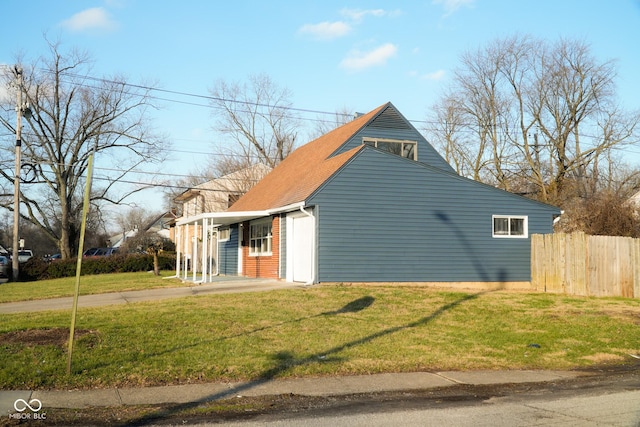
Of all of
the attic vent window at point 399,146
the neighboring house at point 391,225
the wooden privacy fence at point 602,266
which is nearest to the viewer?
the wooden privacy fence at point 602,266

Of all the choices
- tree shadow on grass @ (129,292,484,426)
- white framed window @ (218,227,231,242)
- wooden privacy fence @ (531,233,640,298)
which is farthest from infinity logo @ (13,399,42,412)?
white framed window @ (218,227,231,242)

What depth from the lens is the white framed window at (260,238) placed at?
77.7 ft

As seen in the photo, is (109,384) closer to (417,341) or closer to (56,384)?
(56,384)

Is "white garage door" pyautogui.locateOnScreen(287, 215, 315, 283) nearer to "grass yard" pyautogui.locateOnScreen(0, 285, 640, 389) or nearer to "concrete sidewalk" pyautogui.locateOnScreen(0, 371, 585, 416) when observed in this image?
"grass yard" pyautogui.locateOnScreen(0, 285, 640, 389)

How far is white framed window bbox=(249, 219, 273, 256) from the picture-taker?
23695 mm

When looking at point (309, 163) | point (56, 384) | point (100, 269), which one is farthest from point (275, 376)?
point (100, 269)

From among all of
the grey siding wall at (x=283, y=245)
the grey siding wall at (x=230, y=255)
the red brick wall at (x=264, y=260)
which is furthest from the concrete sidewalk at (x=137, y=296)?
the grey siding wall at (x=230, y=255)

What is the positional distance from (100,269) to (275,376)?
96.0 ft

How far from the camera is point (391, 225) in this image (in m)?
20.9

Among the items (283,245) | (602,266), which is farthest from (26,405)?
(602,266)

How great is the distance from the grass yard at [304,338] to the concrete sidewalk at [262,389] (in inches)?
11.5

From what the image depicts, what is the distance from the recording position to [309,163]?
26.6 m

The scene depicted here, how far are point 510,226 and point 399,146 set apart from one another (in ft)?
18.9

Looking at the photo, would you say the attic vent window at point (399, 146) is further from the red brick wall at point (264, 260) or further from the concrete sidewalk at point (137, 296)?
the concrete sidewalk at point (137, 296)
